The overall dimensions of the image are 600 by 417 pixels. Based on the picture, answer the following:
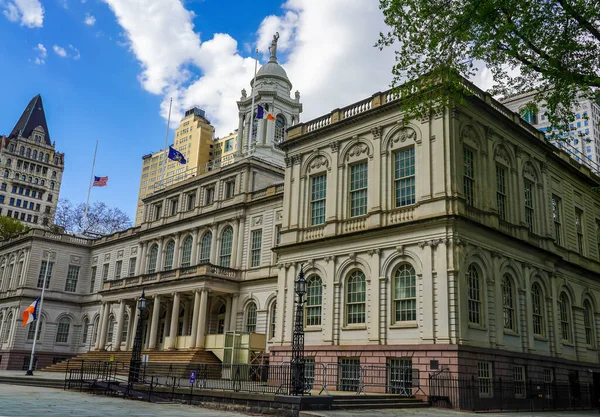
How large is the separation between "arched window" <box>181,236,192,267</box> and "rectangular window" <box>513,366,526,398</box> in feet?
89.1

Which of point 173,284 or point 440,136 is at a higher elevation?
point 440,136

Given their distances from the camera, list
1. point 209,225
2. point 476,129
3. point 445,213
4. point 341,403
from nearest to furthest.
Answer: point 341,403 < point 445,213 < point 476,129 < point 209,225

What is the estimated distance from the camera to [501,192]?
3003 centimetres

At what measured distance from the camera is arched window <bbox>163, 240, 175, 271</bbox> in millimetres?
47844

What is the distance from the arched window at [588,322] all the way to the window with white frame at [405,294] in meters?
14.7

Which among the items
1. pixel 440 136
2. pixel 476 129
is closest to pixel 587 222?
pixel 476 129

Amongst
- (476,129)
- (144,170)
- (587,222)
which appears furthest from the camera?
(144,170)

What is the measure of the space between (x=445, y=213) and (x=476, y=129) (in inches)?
233

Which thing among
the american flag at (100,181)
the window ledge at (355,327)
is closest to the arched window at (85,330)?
the american flag at (100,181)

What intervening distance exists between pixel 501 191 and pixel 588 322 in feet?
39.2

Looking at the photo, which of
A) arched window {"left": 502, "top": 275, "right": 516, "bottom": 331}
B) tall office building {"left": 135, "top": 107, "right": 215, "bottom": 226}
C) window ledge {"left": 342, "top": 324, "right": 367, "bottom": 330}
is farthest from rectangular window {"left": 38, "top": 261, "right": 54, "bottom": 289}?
tall office building {"left": 135, "top": 107, "right": 215, "bottom": 226}

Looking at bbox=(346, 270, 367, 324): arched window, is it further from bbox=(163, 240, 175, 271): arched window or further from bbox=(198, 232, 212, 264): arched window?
bbox=(163, 240, 175, 271): arched window

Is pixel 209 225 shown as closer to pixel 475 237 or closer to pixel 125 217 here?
pixel 475 237

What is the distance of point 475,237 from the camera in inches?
1031
